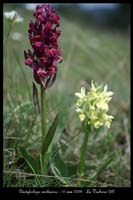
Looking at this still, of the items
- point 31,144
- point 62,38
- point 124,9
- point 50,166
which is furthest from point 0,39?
point 124,9

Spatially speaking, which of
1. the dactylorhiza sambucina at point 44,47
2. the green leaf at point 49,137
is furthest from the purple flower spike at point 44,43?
the green leaf at point 49,137

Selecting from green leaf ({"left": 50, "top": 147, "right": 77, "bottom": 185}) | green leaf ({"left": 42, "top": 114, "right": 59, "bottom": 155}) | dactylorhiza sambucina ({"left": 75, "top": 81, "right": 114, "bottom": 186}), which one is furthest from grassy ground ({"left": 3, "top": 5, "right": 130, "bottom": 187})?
dactylorhiza sambucina ({"left": 75, "top": 81, "right": 114, "bottom": 186})

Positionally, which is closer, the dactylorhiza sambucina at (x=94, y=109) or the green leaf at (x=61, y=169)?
the dactylorhiza sambucina at (x=94, y=109)

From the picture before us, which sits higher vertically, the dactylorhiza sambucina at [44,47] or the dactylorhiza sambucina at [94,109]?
the dactylorhiza sambucina at [44,47]

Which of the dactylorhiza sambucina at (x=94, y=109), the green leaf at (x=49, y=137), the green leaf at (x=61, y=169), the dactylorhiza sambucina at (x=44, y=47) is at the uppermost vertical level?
the dactylorhiza sambucina at (x=44, y=47)

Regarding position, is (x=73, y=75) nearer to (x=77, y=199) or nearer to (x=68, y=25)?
(x=68, y=25)

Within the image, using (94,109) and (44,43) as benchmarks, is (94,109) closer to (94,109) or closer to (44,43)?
(94,109)

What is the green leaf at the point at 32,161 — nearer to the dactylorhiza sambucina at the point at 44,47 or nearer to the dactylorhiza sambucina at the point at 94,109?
the dactylorhiza sambucina at the point at 44,47

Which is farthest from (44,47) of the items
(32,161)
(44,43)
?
(32,161)

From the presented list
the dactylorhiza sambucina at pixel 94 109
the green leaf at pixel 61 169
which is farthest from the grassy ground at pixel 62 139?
the dactylorhiza sambucina at pixel 94 109
